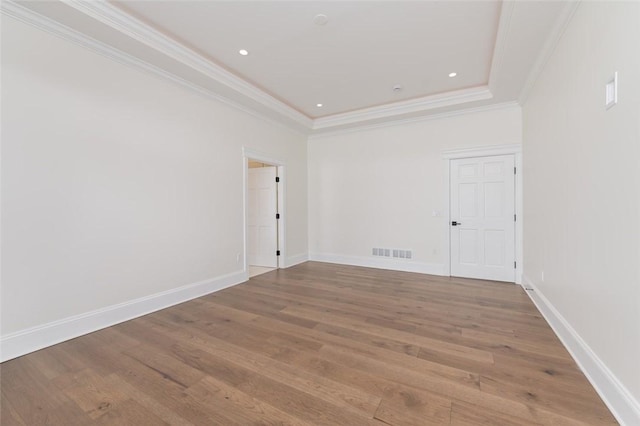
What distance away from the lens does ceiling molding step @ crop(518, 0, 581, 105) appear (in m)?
2.14

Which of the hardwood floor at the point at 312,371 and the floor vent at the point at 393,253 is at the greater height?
the floor vent at the point at 393,253

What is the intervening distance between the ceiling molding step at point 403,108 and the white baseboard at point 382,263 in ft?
8.98

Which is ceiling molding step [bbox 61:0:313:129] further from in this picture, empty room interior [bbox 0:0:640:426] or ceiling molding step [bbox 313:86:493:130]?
ceiling molding step [bbox 313:86:493:130]

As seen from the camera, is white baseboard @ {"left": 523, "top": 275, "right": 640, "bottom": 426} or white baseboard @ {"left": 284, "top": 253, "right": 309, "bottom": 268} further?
white baseboard @ {"left": 284, "top": 253, "right": 309, "bottom": 268}

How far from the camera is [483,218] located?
4.30m

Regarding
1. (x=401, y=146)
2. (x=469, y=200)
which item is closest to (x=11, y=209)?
(x=401, y=146)

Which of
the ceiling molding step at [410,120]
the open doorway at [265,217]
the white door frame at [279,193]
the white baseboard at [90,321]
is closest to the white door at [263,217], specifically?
the open doorway at [265,217]

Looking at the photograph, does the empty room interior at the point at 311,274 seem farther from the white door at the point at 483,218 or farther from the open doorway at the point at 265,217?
the open doorway at the point at 265,217

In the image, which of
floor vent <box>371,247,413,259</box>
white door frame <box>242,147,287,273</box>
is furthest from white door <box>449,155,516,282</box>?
white door frame <box>242,147,287,273</box>

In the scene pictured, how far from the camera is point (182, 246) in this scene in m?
3.45

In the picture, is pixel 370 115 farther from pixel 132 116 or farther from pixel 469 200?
pixel 132 116

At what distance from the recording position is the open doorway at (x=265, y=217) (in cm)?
526

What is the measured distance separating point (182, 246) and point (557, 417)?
3843 mm

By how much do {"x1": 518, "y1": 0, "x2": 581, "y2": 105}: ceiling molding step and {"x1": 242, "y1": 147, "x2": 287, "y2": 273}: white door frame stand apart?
3976 mm
